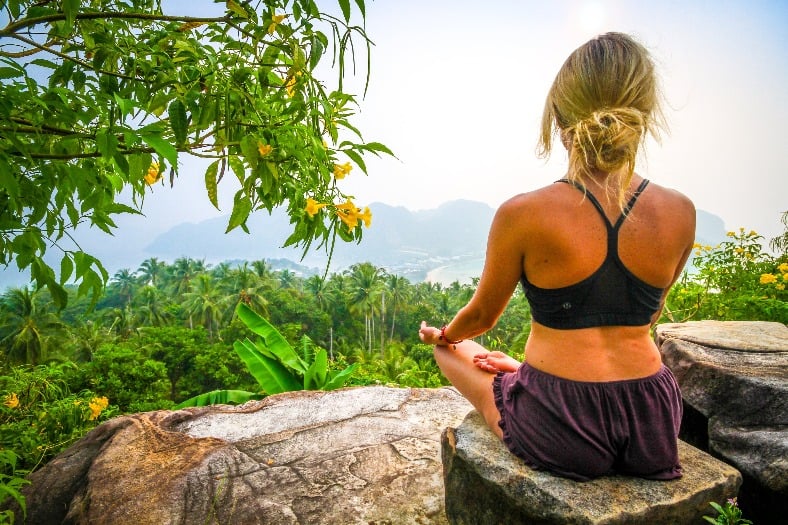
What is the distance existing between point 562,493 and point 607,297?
0.57m

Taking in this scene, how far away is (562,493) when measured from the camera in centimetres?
120

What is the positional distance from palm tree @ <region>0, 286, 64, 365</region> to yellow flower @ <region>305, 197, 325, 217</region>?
22967mm

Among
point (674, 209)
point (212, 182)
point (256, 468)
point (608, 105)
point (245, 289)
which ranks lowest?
point (245, 289)

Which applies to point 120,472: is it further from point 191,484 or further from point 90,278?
point 90,278

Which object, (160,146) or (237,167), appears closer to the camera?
(160,146)

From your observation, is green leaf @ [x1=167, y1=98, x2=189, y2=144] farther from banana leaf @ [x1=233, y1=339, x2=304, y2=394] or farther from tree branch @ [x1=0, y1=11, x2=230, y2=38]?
banana leaf @ [x1=233, y1=339, x2=304, y2=394]

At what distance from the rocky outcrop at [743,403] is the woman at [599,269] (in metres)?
0.57

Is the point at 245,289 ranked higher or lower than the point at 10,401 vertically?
lower

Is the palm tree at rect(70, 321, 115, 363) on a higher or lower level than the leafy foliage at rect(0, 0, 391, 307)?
lower

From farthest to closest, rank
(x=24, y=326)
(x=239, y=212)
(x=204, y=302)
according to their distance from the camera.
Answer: (x=204, y=302) < (x=24, y=326) < (x=239, y=212)

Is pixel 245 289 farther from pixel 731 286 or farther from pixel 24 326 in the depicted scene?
pixel 731 286

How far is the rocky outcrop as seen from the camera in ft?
5.18

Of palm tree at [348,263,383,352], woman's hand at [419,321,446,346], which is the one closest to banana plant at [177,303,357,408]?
woman's hand at [419,321,446,346]

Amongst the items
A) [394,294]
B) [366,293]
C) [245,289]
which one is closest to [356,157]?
[245,289]
